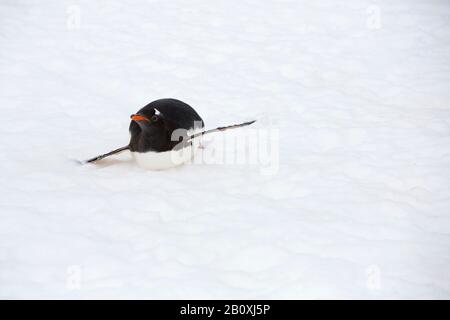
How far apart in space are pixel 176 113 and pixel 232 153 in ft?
2.49

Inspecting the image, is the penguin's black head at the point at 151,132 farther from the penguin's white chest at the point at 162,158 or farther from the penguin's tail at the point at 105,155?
the penguin's tail at the point at 105,155

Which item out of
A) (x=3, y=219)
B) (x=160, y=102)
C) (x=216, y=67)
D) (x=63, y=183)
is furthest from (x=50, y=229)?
(x=216, y=67)

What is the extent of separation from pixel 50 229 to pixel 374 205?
77.9 inches

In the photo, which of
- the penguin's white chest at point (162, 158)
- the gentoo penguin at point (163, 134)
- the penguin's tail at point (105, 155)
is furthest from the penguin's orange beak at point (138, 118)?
the penguin's tail at point (105, 155)

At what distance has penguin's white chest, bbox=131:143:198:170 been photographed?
3213 mm

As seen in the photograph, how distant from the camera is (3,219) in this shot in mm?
2668

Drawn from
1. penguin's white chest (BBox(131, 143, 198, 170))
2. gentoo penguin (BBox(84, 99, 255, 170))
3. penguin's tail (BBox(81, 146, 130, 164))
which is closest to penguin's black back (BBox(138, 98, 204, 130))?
gentoo penguin (BBox(84, 99, 255, 170))

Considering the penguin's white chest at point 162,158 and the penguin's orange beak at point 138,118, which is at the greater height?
the penguin's orange beak at point 138,118

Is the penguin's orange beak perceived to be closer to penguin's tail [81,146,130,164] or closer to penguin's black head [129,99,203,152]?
penguin's black head [129,99,203,152]

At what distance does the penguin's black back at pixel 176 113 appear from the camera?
3.16 metres

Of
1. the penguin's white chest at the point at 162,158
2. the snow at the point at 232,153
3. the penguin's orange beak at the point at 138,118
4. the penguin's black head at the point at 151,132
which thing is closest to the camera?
the snow at the point at 232,153

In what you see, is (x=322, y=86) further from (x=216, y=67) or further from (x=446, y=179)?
(x=446, y=179)

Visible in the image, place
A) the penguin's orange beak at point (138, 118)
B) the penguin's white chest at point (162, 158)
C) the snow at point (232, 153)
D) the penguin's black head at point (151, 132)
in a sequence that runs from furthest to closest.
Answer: the penguin's white chest at point (162, 158) < the penguin's black head at point (151, 132) < the penguin's orange beak at point (138, 118) < the snow at point (232, 153)
